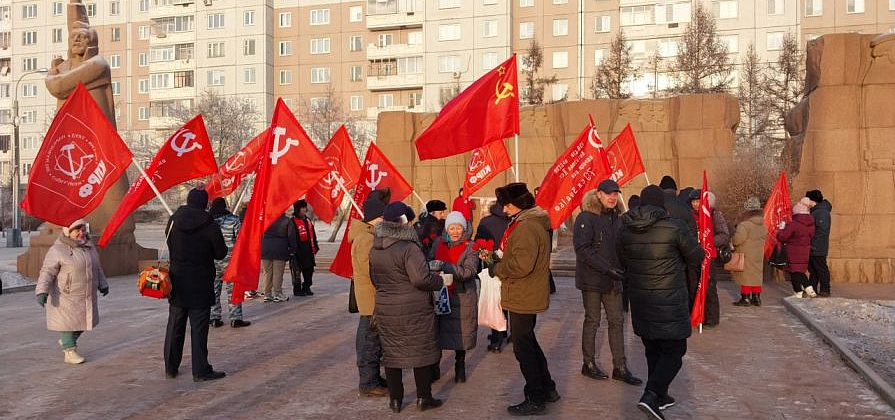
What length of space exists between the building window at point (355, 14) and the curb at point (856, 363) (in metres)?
58.0

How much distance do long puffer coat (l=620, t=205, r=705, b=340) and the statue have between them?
13.7 metres

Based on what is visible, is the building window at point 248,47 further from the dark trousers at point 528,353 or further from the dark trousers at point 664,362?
the dark trousers at point 664,362

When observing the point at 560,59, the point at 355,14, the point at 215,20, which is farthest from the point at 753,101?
the point at 215,20

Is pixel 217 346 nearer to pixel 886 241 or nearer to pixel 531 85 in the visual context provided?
pixel 886 241

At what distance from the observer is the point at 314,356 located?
834 centimetres

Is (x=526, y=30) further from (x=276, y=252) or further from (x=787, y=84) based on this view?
(x=276, y=252)

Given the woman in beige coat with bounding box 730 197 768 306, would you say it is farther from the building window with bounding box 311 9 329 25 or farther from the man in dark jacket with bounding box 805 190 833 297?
the building window with bounding box 311 9 329 25

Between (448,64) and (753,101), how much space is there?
2279 centimetres

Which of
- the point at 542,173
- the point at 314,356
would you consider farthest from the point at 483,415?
the point at 542,173

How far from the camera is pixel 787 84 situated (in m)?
45.0

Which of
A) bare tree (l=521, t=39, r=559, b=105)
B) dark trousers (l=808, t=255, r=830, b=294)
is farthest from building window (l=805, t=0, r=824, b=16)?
dark trousers (l=808, t=255, r=830, b=294)

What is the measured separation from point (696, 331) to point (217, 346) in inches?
229

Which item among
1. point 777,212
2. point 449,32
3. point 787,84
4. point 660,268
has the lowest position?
point 660,268

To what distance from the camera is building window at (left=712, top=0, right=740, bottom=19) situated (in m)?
53.8
